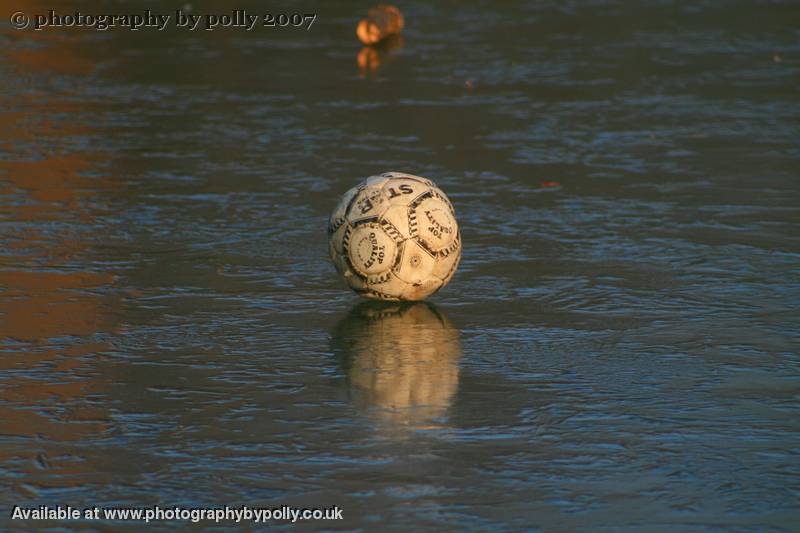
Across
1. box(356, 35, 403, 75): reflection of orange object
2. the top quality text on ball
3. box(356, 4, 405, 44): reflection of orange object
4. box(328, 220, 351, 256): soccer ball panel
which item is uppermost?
the top quality text on ball

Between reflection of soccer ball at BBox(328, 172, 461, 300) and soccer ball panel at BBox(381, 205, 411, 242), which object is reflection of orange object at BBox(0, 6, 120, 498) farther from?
soccer ball panel at BBox(381, 205, 411, 242)

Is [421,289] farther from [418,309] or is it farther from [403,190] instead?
[403,190]

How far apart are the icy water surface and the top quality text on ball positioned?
7.14 meters

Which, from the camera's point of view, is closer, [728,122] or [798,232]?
[798,232]

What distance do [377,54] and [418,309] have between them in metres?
13.9

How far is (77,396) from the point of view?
7.07 m

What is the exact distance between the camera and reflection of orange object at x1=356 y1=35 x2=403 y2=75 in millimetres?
20938

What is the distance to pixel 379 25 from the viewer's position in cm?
2311

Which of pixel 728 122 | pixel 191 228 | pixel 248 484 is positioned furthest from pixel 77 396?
pixel 728 122

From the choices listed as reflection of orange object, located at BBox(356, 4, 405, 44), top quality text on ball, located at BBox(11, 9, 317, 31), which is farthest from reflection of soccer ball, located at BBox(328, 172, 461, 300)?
top quality text on ball, located at BBox(11, 9, 317, 31)

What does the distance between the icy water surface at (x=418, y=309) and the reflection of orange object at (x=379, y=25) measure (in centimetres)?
413

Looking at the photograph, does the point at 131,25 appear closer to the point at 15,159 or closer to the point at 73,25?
the point at 73,25

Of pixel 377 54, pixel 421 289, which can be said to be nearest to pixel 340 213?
pixel 421 289

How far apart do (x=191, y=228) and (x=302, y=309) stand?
2.57 meters
